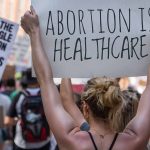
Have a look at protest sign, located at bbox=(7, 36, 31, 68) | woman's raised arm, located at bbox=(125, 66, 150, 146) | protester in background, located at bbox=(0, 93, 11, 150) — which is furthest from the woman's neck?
protest sign, located at bbox=(7, 36, 31, 68)

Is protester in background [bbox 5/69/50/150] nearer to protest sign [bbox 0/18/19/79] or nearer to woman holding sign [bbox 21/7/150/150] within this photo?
protest sign [bbox 0/18/19/79]

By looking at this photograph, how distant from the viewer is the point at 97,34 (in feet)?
12.0

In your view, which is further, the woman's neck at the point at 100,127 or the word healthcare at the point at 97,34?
the word healthcare at the point at 97,34

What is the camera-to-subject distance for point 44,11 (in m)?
3.58

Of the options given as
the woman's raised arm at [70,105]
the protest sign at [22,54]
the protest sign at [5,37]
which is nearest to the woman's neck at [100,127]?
the woman's raised arm at [70,105]

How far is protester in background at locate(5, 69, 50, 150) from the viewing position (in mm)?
6727

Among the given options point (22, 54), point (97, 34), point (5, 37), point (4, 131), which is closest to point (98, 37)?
point (97, 34)

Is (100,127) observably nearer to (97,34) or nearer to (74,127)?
(74,127)

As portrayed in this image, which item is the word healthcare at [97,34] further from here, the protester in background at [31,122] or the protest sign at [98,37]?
the protester in background at [31,122]

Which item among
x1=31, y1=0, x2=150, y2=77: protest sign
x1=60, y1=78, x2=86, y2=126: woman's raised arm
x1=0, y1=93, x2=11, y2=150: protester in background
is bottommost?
x1=0, y1=93, x2=11, y2=150: protester in background

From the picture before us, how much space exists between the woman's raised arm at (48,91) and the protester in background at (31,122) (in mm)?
3315

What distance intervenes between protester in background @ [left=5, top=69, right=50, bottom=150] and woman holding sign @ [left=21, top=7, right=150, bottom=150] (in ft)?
11.1

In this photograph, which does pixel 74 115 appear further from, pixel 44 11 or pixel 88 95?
pixel 44 11

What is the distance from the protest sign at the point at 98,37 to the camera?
3.62 m
